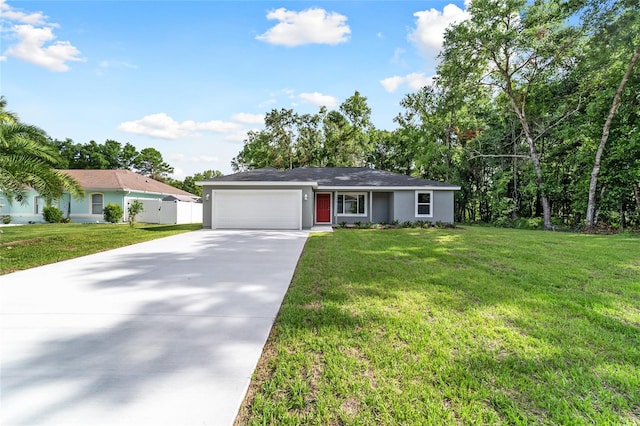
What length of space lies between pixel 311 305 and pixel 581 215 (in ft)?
61.1

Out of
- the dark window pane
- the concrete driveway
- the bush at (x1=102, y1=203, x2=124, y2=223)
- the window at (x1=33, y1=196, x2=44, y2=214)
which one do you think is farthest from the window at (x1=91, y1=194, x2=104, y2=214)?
the dark window pane

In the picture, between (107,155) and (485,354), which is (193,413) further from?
(107,155)

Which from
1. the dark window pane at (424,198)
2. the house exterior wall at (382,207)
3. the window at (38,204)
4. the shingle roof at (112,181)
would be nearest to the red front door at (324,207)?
the house exterior wall at (382,207)

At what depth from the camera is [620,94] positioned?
1265cm

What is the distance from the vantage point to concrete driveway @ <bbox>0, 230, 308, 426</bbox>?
1842 millimetres

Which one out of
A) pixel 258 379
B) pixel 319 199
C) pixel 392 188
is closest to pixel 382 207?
pixel 392 188

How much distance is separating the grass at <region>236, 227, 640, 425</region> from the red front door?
11765 mm

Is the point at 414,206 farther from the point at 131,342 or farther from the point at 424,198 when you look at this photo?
the point at 131,342

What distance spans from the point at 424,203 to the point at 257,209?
8779mm

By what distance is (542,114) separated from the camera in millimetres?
16453

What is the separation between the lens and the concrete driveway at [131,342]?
1.84m

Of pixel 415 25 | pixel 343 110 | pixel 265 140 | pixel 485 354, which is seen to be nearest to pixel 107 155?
pixel 265 140

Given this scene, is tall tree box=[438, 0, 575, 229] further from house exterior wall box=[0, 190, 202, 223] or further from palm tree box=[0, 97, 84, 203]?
house exterior wall box=[0, 190, 202, 223]

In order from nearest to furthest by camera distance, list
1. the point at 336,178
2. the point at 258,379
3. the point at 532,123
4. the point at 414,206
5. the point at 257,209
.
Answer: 1. the point at 258,379
2. the point at 257,209
3. the point at 414,206
4. the point at 336,178
5. the point at 532,123
